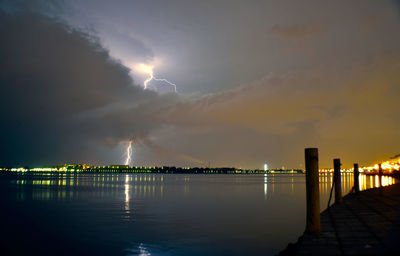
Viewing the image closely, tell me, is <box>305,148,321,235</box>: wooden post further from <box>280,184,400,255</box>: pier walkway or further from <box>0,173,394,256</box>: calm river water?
<box>0,173,394,256</box>: calm river water

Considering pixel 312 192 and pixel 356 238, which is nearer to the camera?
pixel 356 238

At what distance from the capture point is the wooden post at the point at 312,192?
9500mm

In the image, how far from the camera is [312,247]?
8078mm

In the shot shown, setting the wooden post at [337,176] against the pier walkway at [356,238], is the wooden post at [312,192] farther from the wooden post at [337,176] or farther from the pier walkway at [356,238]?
the wooden post at [337,176]

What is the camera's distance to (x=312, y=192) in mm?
9531

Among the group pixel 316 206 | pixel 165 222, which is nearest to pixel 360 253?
pixel 316 206

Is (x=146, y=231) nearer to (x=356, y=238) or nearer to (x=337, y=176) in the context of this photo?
(x=337, y=176)

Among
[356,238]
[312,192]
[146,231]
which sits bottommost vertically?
[146,231]

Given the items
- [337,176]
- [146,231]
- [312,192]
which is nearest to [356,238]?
[312,192]

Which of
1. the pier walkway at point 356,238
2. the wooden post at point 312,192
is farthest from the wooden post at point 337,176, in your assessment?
the wooden post at point 312,192

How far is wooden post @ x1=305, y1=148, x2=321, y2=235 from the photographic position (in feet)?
31.2

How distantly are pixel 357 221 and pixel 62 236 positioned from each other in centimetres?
1770

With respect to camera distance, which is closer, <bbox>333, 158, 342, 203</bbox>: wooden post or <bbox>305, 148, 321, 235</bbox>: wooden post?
<bbox>305, 148, 321, 235</bbox>: wooden post

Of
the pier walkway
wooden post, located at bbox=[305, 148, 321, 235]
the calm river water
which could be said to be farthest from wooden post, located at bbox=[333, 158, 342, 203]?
wooden post, located at bbox=[305, 148, 321, 235]
